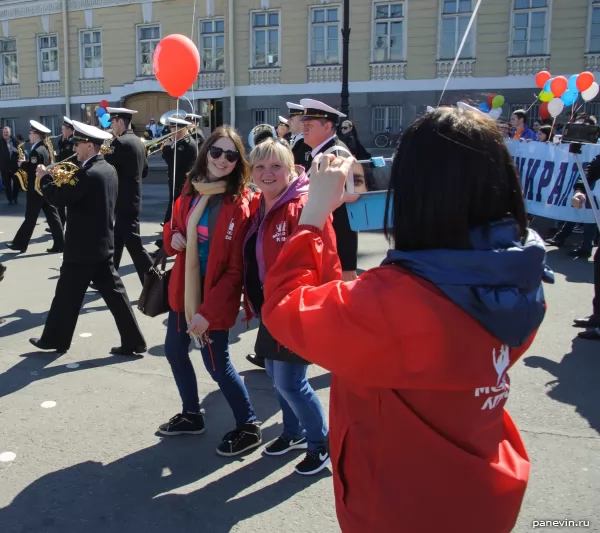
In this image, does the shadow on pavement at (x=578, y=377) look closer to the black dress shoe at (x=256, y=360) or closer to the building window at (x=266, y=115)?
the black dress shoe at (x=256, y=360)

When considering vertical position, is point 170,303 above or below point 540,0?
below

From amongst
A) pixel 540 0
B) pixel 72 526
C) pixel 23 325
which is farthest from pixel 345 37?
pixel 72 526

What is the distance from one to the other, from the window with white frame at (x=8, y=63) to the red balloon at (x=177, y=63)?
2640 centimetres

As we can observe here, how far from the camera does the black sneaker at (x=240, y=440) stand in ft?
11.6

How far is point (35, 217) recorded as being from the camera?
9.37 metres

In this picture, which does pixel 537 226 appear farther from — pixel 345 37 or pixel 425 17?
pixel 425 17

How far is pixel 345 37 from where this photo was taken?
14.9 m

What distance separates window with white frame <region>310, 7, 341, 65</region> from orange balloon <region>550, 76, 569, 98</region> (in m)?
11.5

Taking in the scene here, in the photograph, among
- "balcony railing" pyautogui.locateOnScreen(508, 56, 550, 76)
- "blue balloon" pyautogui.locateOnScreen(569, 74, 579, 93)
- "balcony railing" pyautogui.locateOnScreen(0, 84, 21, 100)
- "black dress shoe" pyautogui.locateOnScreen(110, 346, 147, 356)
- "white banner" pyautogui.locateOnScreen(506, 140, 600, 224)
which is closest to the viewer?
"black dress shoe" pyautogui.locateOnScreen(110, 346, 147, 356)

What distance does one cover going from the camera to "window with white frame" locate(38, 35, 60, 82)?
89.2 ft

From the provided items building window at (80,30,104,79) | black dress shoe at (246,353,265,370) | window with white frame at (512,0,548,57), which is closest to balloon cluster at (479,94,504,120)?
window with white frame at (512,0,548,57)

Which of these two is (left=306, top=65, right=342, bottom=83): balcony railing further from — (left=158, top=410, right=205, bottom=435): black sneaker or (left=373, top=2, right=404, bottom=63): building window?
(left=158, top=410, right=205, bottom=435): black sneaker

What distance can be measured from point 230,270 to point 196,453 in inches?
42.0

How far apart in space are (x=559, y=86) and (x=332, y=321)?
11.7m
